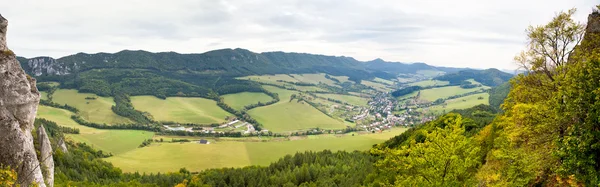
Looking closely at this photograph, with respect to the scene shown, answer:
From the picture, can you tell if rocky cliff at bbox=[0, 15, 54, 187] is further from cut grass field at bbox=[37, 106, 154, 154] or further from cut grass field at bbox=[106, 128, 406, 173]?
cut grass field at bbox=[37, 106, 154, 154]

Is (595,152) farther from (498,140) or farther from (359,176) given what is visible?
(359,176)

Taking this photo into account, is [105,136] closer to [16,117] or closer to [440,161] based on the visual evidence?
[16,117]

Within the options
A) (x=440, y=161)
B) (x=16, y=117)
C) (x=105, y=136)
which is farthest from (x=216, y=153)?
(x=440, y=161)

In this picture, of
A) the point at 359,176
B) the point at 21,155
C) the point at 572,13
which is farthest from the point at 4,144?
the point at 359,176

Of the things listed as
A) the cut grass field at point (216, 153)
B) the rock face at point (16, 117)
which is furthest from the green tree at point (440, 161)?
the cut grass field at point (216, 153)

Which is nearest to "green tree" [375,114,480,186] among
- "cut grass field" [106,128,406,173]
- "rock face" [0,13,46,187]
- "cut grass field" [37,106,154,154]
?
"rock face" [0,13,46,187]

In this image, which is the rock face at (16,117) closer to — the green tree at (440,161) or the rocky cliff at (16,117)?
the rocky cliff at (16,117)
